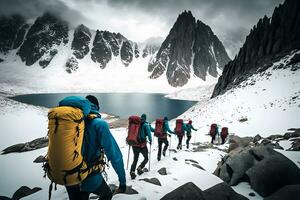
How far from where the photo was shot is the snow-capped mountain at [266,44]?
45.8 metres

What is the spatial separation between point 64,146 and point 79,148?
0.24 meters

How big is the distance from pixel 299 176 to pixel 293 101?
89.6 feet

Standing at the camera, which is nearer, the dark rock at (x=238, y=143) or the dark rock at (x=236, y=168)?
the dark rock at (x=236, y=168)

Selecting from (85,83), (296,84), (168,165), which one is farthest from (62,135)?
(85,83)

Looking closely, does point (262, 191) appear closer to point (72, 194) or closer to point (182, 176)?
point (182, 176)

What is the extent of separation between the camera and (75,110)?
290cm

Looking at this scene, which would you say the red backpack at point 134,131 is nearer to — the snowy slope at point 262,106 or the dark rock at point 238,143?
the dark rock at point 238,143

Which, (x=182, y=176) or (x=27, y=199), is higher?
(x=182, y=176)

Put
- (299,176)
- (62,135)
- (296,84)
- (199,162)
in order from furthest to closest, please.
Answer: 1. (296,84)
2. (199,162)
3. (299,176)
4. (62,135)

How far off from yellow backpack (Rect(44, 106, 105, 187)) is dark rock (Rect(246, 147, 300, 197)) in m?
5.75

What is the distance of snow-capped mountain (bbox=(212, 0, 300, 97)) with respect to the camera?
150 ft

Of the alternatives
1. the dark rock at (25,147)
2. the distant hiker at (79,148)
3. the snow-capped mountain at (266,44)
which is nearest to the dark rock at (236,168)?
the distant hiker at (79,148)

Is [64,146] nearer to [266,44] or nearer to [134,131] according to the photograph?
[134,131]

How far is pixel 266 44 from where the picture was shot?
51.7m
